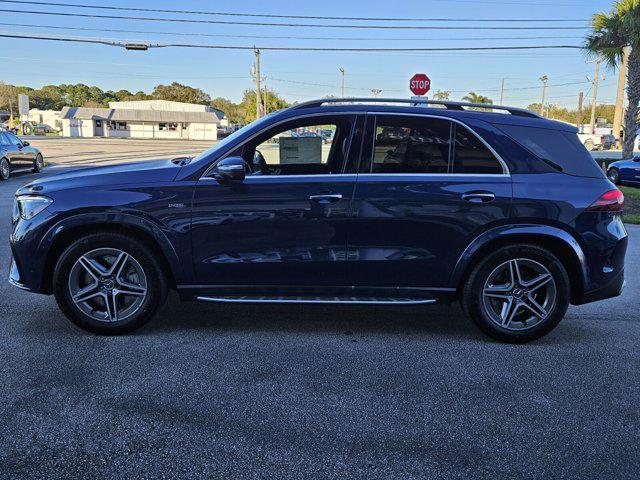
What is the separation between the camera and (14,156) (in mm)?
17516

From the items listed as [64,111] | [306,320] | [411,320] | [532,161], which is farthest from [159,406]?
[64,111]

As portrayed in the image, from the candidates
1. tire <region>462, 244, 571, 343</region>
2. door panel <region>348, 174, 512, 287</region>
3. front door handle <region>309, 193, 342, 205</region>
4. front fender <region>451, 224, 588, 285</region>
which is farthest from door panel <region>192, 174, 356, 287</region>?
tire <region>462, 244, 571, 343</region>

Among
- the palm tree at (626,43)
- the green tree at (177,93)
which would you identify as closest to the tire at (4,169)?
the palm tree at (626,43)

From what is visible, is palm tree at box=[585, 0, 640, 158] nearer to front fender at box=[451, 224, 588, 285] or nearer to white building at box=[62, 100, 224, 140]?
front fender at box=[451, 224, 588, 285]

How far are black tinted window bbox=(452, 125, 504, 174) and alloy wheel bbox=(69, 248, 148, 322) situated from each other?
8.59 ft

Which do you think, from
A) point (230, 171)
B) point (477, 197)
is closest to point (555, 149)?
point (477, 197)

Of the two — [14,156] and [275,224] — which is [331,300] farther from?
[14,156]

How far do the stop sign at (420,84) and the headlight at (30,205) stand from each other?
49.2ft

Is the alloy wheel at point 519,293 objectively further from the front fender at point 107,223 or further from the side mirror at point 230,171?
the front fender at point 107,223

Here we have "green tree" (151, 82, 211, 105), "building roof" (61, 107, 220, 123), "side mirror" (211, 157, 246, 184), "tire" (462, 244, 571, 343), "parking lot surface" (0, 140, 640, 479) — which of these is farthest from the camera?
"green tree" (151, 82, 211, 105)

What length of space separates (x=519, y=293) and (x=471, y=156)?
1.15m

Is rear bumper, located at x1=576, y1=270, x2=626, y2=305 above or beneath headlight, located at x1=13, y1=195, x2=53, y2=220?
beneath

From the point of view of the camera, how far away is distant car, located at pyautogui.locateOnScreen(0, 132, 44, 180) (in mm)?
16906

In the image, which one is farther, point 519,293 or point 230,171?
point 519,293
